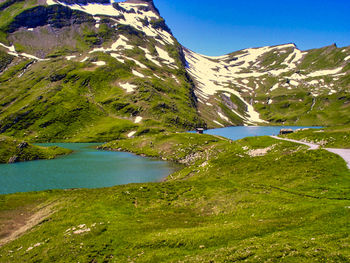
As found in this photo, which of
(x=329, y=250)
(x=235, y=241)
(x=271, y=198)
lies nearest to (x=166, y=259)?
(x=235, y=241)

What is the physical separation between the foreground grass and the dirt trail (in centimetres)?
146

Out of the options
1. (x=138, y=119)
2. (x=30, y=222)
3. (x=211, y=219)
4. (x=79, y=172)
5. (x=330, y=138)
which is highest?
(x=138, y=119)

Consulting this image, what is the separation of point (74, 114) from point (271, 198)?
18092 centimetres

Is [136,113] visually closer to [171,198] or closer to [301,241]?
[171,198]

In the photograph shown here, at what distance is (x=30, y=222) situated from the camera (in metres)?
37.2

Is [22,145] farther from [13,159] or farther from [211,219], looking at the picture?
[211,219]

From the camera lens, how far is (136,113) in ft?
615

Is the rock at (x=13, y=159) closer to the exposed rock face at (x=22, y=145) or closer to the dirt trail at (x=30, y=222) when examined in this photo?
the exposed rock face at (x=22, y=145)

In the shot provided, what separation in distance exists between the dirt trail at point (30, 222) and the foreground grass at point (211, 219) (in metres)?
1.46

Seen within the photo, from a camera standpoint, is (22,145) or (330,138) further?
(22,145)

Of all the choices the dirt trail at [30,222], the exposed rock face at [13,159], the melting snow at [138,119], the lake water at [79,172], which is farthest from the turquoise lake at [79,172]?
the melting snow at [138,119]

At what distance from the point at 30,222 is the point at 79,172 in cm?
4062

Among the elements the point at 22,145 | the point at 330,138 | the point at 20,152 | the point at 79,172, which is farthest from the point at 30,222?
the point at 22,145

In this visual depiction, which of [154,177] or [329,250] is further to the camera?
[154,177]
